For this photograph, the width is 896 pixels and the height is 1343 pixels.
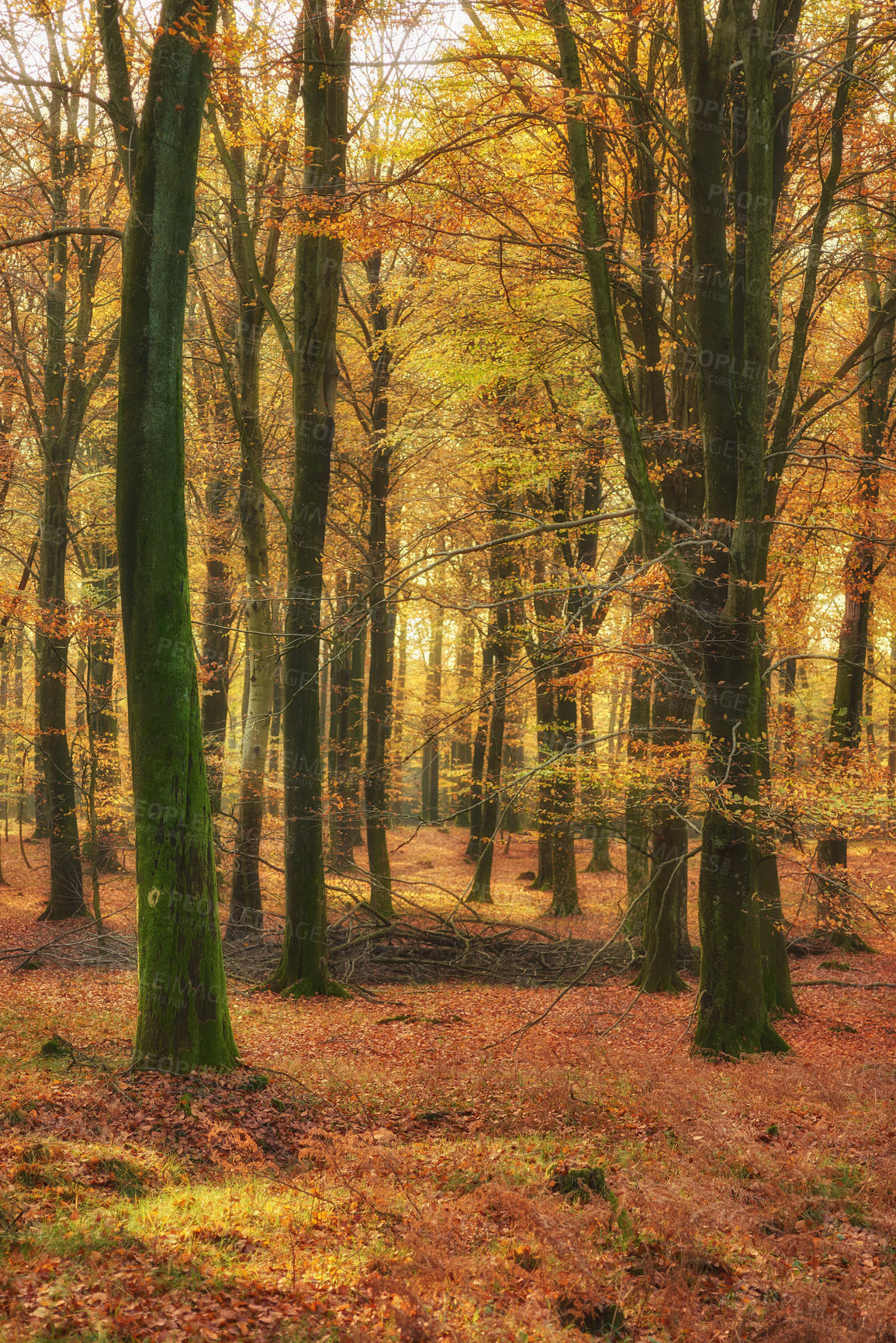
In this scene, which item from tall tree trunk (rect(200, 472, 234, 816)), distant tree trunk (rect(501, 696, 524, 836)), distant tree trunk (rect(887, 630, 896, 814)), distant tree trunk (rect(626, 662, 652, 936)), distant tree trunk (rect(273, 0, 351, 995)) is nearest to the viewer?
distant tree trunk (rect(273, 0, 351, 995))

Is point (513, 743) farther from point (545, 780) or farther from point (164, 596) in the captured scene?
point (164, 596)

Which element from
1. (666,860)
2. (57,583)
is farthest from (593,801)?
(57,583)

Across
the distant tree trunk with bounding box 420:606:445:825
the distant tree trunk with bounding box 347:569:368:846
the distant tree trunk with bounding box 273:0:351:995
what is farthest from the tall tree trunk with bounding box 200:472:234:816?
the distant tree trunk with bounding box 420:606:445:825

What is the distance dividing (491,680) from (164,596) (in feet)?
18.3

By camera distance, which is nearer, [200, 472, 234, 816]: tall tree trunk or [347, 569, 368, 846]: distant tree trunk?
[347, 569, 368, 846]: distant tree trunk

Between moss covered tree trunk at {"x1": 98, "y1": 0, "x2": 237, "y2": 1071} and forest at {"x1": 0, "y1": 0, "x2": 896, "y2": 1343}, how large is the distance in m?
0.04

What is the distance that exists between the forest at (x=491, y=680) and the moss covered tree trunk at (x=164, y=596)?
0.04m

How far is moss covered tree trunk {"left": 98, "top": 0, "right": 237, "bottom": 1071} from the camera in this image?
6887 millimetres

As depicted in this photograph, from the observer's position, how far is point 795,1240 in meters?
4.68

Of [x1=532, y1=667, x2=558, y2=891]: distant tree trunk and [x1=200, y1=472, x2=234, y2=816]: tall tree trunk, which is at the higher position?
[x1=200, y1=472, x2=234, y2=816]: tall tree trunk

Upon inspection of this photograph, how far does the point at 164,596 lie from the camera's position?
7.01 m

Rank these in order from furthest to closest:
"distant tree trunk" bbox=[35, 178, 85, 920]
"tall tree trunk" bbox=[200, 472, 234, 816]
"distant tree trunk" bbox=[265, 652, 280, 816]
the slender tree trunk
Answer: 1. "distant tree trunk" bbox=[265, 652, 280, 816]
2. "tall tree trunk" bbox=[200, 472, 234, 816]
3. "distant tree trunk" bbox=[35, 178, 85, 920]
4. the slender tree trunk

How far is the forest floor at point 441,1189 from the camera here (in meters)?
3.82

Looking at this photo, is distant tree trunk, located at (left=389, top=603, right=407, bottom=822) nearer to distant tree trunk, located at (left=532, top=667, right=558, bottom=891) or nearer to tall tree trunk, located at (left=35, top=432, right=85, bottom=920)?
distant tree trunk, located at (left=532, top=667, right=558, bottom=891)
